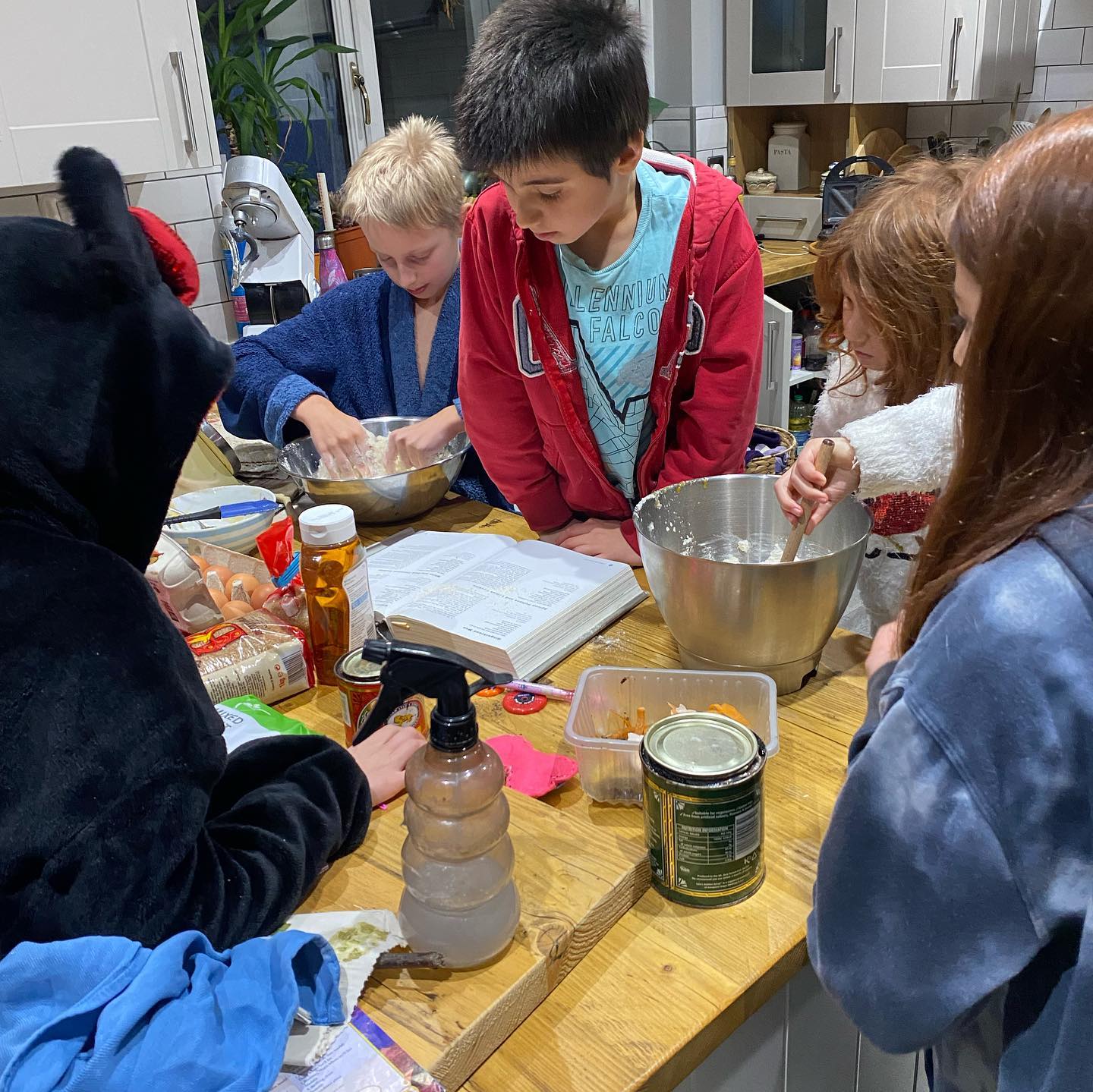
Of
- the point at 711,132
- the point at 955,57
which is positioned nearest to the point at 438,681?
the point at 955,57

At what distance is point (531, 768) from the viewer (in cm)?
86

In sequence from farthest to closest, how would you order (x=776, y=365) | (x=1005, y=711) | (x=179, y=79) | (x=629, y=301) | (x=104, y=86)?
(x=776, y=365) → (x=179, y=79) → (x=104, y=86) → (x=629, y=301) → (x=1005, y=711)

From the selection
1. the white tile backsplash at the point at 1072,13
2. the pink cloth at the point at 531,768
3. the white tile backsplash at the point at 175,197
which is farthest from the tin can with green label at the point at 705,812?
the white tile backsplash at the point at 1072,13

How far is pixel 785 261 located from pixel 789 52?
87 centimetres

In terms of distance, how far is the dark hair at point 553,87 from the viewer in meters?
1.07

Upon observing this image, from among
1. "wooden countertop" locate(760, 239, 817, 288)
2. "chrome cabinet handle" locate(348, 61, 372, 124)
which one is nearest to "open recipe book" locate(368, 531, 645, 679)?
"wooden countertop" locate(760, 239, 817, 288)

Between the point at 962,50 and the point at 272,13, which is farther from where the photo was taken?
the point at 962,50

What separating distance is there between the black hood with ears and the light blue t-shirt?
2.57 feet

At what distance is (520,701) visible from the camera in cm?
98

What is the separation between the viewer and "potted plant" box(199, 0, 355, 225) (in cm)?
248

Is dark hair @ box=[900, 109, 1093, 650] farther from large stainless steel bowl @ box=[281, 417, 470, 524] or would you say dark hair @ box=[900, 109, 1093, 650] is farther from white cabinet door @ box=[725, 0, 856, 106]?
white cabinet door @ box=[725, 0, 856, 106]

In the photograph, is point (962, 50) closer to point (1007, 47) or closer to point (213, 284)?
point (1007, 47)

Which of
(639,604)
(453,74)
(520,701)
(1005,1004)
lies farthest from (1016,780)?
(453,74)

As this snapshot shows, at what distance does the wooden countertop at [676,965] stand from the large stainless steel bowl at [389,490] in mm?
589
